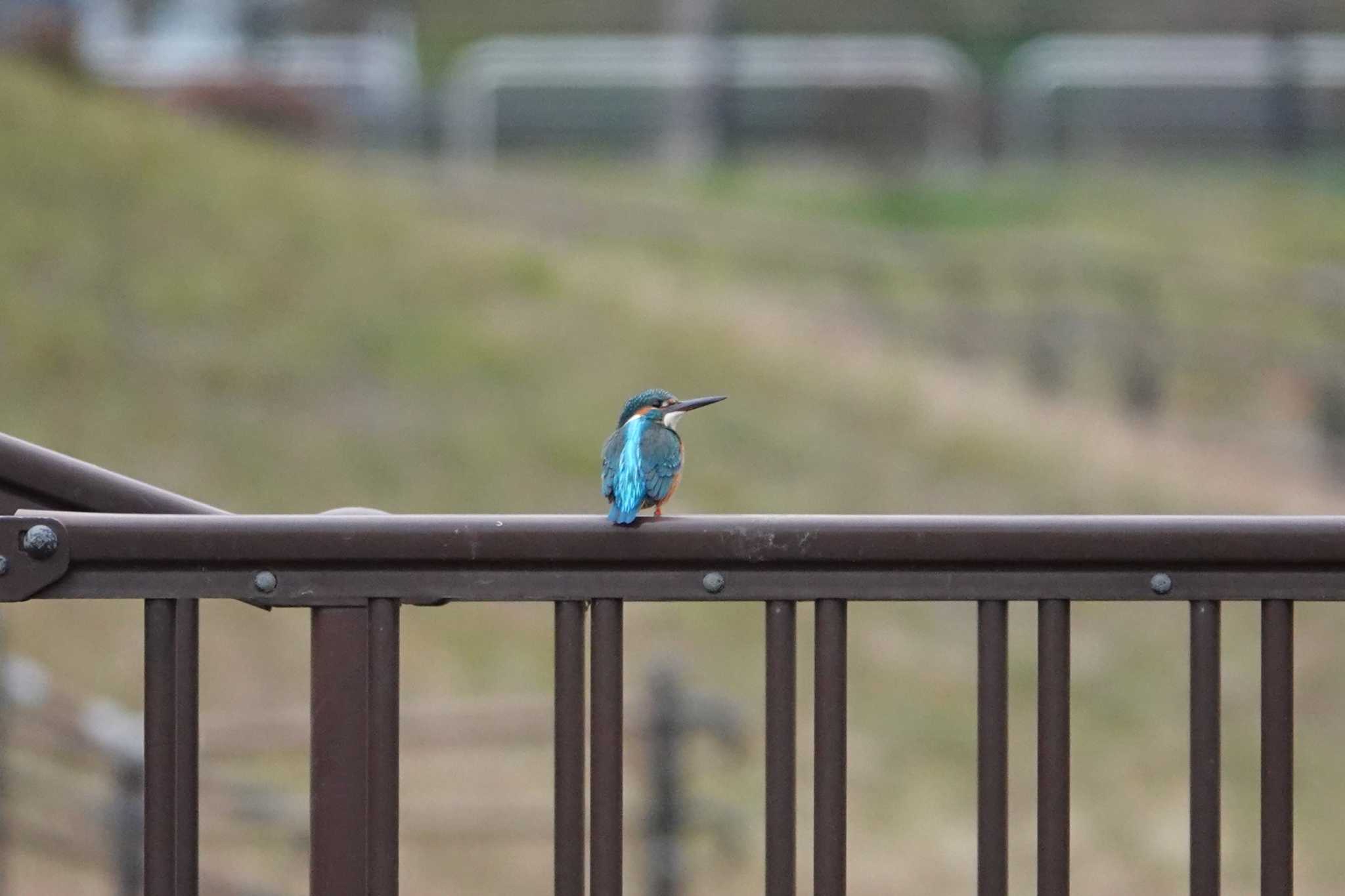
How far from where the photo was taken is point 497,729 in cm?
1023

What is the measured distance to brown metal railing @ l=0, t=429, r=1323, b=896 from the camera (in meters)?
2.08

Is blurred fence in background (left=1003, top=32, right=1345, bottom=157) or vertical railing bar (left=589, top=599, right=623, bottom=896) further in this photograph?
blurred fence in background (left=1003, top=32, right=1345, bottom=157)

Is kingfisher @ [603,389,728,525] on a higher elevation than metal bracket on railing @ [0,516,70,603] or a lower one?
higher

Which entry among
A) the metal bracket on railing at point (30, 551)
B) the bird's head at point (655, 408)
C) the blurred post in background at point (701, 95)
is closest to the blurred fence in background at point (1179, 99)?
the blurred post in background at point (701, 95)

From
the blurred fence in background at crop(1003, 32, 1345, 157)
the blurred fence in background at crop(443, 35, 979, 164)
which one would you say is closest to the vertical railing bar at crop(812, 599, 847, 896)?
the blurred fence in background at crop(443, 35, 979, 164)

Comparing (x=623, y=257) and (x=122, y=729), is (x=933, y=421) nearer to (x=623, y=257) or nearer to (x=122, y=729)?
(x=623, y=257)

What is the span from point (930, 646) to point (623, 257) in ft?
28.3

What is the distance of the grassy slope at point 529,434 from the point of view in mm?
10586

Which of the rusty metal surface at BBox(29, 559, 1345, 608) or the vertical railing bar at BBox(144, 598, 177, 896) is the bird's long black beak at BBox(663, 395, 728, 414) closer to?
the rusty metal surface at BBox(29, 559, 1345, 608)

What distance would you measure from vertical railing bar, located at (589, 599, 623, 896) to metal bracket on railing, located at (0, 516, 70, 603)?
66cm

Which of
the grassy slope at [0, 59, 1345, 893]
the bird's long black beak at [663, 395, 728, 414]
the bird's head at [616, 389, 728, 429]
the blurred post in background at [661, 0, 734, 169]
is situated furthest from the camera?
the blurred post in background at [661, 0, 734, 169]

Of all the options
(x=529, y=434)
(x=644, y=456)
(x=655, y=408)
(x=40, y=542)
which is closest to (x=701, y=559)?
(x=644, y=456)

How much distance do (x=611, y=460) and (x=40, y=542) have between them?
0.79 metres

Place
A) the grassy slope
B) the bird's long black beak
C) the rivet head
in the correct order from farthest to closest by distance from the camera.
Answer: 1. the grassy slope
2. the bird's long black beak
3. the rivet head
